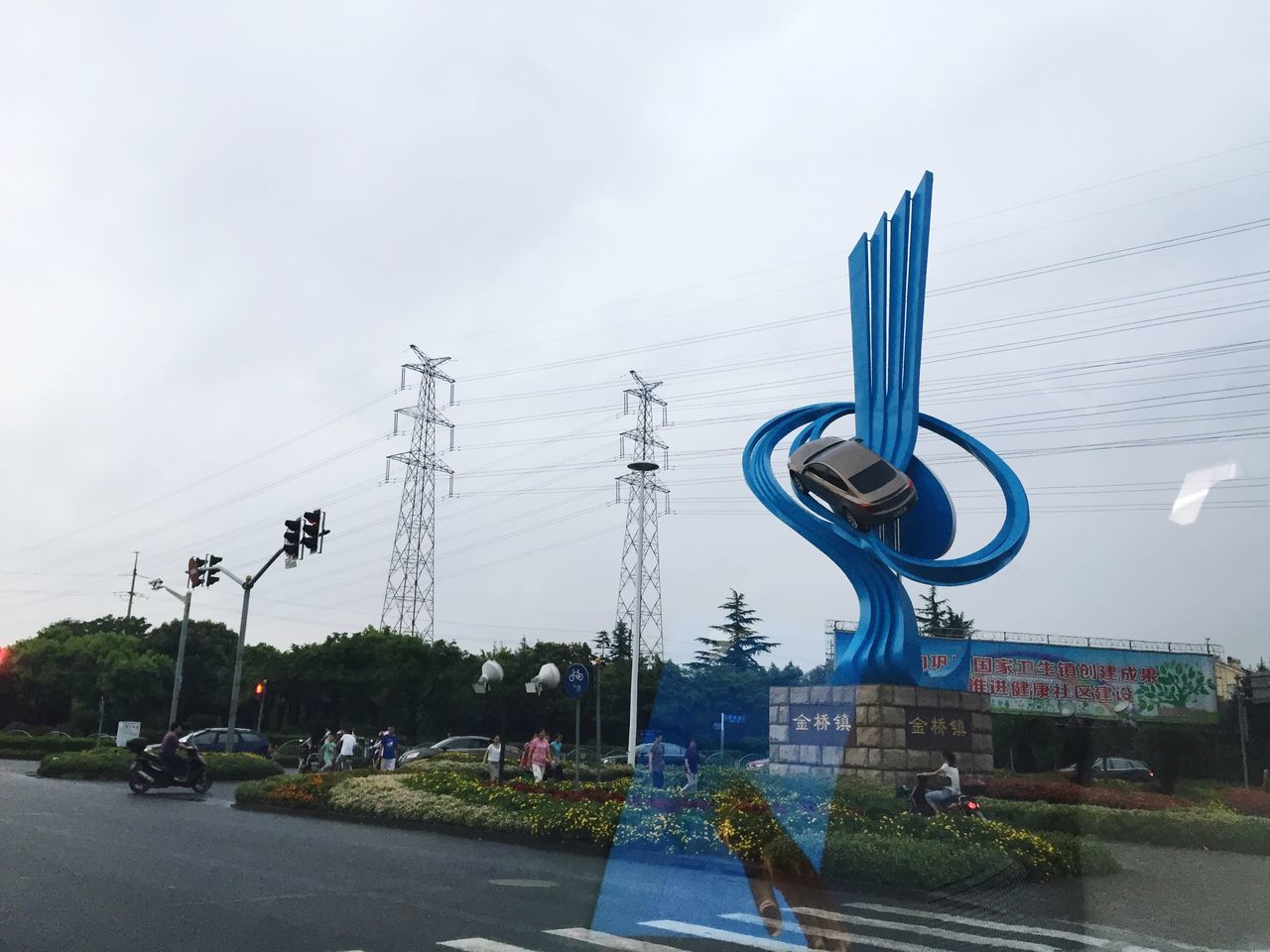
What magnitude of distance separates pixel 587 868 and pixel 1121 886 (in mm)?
6153

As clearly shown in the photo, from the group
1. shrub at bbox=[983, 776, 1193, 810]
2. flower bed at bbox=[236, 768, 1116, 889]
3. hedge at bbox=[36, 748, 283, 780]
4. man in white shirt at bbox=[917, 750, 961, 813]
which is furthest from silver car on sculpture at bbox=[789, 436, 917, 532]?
hedge at bbox=[36, 748, 283, 780]

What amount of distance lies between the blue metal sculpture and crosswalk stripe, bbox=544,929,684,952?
42.2ft

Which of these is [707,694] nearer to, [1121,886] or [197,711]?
[197,711]

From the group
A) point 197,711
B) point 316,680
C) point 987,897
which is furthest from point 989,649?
point 197,711

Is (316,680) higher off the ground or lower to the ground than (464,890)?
higher

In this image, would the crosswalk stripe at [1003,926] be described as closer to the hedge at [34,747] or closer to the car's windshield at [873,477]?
the car's windshield at [873,477]

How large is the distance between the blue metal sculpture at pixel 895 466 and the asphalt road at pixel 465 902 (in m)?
6.41

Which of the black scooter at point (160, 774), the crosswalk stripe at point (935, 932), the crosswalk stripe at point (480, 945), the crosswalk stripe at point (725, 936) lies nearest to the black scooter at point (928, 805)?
the crosswalk stripe at point (935, 932)

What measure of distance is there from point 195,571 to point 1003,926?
24.8 metres

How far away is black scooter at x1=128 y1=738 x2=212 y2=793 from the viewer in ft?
70.1

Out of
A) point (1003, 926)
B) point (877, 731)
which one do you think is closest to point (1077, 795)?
point (877, 731)

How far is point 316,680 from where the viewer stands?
50531 mm

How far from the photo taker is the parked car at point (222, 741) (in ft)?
105

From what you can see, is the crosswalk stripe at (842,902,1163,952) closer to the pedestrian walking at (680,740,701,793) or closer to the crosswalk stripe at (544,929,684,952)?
the crosswalk stripe at (544,929,684,952)
